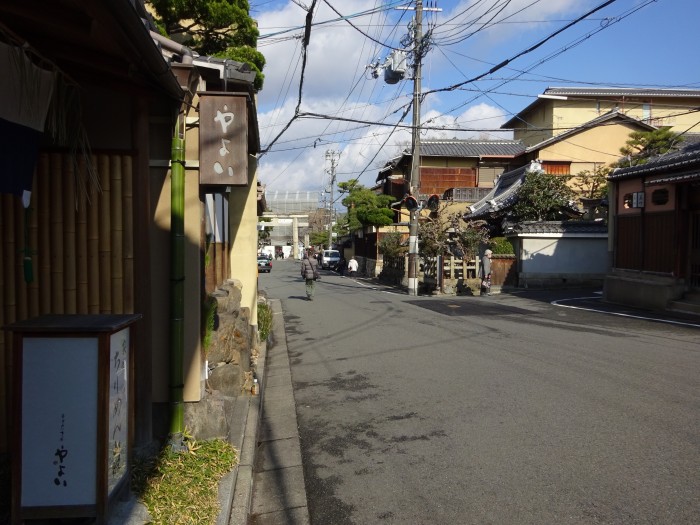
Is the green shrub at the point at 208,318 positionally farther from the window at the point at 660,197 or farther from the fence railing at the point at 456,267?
the fence railing at the point at 456,267

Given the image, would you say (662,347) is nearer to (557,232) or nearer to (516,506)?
(516,506)

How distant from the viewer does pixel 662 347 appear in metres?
10.6

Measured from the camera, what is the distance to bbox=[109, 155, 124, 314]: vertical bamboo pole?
482 centimetres

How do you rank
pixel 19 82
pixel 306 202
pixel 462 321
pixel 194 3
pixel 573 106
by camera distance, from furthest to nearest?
1. pixel 306 202
2. pixel 573 106
3. pixel 462 321
4. pixel 194 3
5. pixel 19 82

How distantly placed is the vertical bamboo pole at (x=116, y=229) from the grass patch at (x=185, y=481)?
1281 mm

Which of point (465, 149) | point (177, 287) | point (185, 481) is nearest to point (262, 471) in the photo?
point (185, 481)

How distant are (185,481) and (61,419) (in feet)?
4.41

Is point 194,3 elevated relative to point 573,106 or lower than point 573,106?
lower

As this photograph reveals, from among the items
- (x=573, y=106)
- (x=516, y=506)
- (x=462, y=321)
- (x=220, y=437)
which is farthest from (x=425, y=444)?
(x=573, y=106)

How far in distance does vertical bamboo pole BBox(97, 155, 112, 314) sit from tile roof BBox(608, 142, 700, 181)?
15198mm

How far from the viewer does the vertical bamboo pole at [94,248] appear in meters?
4.76

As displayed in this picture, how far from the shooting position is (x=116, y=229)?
15.9 feet

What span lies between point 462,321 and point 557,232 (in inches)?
522

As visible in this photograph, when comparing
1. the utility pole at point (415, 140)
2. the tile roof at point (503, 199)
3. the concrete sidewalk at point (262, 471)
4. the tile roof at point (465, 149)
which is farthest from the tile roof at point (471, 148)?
the concrete sidewalk at point (262, 471)
